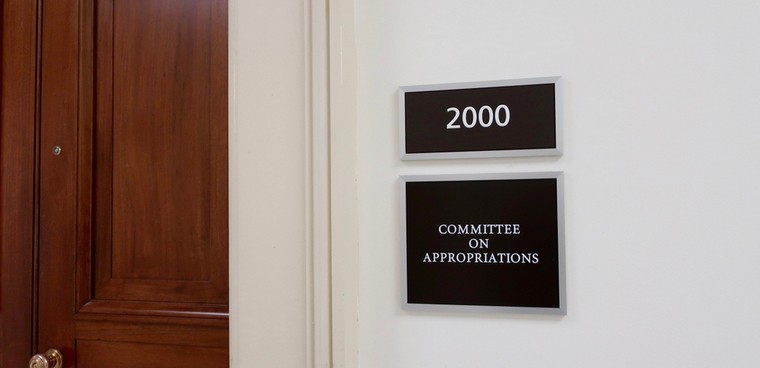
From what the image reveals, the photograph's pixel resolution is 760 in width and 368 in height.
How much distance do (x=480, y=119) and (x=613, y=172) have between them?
189 mm

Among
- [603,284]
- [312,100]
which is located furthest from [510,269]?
[312,100]

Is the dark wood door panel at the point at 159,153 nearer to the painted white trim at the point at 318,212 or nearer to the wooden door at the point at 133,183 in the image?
the wooden door at the point at 133,183

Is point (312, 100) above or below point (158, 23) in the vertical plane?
below

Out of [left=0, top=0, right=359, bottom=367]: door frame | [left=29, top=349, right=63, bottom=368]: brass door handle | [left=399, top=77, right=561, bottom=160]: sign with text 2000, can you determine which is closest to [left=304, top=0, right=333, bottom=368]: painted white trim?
[left=0, top=0, right=359, bottom=367]: door frame

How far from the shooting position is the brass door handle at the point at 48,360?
0.84 meters

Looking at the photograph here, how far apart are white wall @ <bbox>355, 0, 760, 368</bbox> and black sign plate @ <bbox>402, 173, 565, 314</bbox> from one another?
0.02 meters

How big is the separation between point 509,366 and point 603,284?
0.55 ft

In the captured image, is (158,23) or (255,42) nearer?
(255,42)

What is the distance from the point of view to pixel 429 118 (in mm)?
696

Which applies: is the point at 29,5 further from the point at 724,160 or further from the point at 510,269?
the point at 724,160

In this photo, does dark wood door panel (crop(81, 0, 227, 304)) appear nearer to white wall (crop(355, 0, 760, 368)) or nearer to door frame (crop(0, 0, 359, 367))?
door frame (crop(0, 0, 359, 367))

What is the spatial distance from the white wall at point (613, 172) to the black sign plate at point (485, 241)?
0.07 ft

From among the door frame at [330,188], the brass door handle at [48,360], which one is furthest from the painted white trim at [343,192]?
the brass door handle at [48,360]

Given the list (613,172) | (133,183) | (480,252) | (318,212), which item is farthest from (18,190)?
(613,172)
